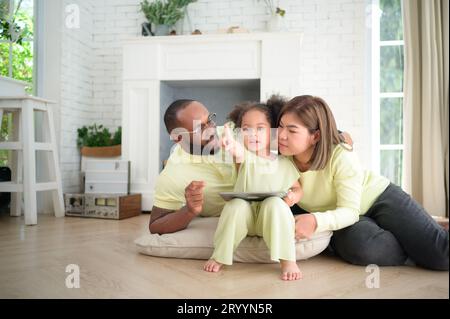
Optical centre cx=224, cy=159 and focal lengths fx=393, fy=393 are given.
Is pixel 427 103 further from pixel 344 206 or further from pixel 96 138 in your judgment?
pixel 96 138

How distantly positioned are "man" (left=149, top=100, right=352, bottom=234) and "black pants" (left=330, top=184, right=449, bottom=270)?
48 centimetres

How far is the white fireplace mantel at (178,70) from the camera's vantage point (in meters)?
2.62

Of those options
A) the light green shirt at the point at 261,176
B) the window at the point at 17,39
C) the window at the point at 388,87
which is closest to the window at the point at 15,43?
the window at the point at 17,39

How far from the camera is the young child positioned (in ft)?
3.90

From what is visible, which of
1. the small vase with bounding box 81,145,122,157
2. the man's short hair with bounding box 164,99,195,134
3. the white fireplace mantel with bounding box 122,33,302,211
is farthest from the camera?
the small vase with bounding box 81,145,122,157

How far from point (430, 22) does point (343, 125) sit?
0.87 meters

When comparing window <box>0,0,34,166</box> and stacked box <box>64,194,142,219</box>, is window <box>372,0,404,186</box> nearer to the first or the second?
stacked box <box>64,194,142,219</box>

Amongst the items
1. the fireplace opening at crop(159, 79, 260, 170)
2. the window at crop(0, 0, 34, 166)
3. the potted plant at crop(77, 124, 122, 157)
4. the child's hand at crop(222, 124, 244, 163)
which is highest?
the window at crop(0, 0, 34, 166)

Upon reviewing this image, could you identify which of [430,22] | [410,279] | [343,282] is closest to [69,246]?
[343,282]

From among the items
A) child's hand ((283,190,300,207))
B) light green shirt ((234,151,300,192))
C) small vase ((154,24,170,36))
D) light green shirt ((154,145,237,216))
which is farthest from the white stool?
child's hand ((283,190,300,207))

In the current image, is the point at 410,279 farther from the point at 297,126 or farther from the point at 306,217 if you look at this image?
the point at 297,126

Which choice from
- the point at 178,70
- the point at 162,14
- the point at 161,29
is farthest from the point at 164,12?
the point at 178,70

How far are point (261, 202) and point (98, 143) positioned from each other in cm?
193

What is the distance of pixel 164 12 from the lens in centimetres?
292
